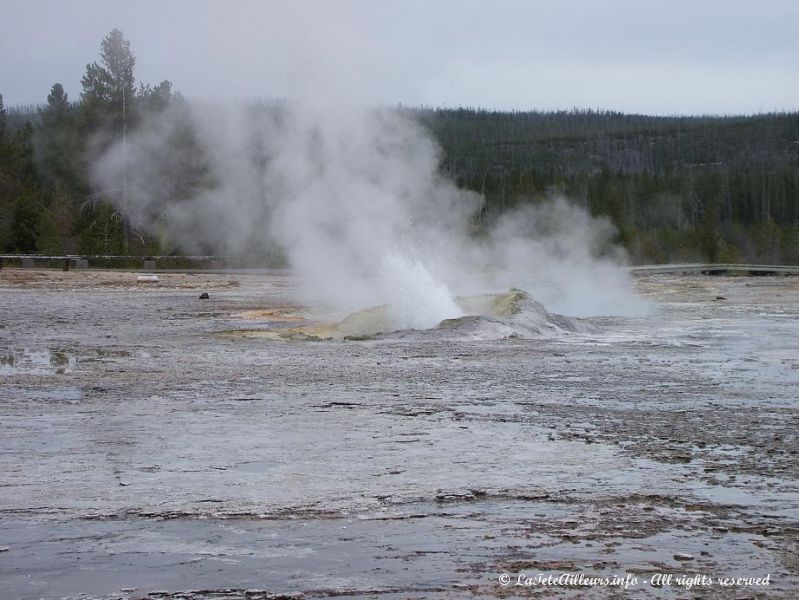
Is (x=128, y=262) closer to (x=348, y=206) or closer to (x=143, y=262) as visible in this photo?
(x=143, y=262)

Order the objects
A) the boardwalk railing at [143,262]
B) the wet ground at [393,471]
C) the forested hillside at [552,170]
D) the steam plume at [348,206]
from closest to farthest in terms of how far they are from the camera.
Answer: the wet ground at [393,471]
the steam plume at [348,206]
the boardwalk railing at [143,262]
the forested hillside at [552,170]

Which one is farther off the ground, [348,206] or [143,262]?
[348,206]

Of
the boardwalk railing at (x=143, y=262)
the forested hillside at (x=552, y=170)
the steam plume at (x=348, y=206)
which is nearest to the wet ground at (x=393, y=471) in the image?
the steam plume at (x=348, y=206)

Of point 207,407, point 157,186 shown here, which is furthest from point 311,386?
point 157,186

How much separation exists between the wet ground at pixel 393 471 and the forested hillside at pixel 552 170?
14575mm

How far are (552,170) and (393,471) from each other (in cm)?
11391

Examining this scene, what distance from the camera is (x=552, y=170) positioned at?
11962cm

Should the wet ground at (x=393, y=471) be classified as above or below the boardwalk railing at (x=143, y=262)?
below

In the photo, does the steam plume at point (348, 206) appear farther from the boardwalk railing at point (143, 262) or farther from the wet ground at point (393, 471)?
the wet ground at point (393, 471)

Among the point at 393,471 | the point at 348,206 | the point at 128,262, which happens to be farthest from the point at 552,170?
the point at 393,471

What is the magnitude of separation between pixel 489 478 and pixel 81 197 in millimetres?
60772

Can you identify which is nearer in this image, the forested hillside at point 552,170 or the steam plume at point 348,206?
the steam plume at point 348,206

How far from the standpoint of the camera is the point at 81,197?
6481 centimetres

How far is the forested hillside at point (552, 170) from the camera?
184 ft
